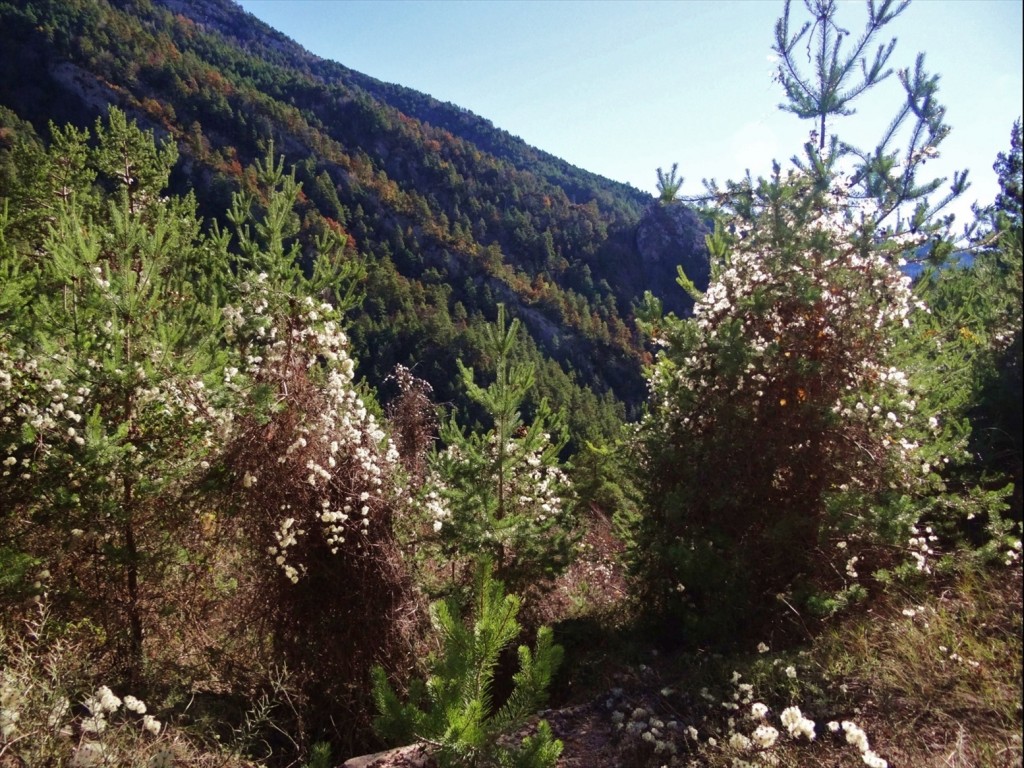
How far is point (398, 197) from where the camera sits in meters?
95.6

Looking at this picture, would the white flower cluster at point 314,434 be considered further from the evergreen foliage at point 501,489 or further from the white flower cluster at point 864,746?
the white flower cluster at point 864,746

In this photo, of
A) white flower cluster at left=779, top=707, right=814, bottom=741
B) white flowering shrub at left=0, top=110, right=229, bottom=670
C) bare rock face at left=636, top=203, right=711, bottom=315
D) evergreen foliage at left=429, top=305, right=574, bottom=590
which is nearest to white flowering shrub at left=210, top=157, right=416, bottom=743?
white flowering shrub at left=0, top=110, right=229, bottom=670

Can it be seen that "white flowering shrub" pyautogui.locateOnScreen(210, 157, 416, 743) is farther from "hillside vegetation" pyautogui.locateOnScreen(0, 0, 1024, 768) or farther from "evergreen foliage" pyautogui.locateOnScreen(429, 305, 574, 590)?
"evergreen foliage" pyautogui.locateOnScreen(429, 305, 574, 590)

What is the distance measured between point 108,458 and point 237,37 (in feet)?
552

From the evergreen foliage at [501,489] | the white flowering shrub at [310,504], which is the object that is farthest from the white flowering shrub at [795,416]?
the white flowering shrub at [310,504]

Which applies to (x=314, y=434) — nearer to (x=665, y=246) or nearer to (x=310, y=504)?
(x=310, y=504)

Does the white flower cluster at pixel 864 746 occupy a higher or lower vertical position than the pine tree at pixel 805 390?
lower

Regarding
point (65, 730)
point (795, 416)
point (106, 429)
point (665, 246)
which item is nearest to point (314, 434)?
point (106, 429)

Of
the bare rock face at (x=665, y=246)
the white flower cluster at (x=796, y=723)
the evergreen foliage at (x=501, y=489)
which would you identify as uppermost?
the bare rock face at (x=665, y=246)

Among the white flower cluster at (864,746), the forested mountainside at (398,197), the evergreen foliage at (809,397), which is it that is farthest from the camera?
the forested mountainside at (398,197)

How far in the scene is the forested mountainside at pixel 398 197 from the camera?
70.2 metres

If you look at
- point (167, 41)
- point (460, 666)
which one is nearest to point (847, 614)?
point (460, 666)

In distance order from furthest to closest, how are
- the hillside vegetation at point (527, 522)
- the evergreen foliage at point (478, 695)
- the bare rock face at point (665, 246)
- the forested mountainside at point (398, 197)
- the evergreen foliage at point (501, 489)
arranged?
the bare rock face at point (665, 246), the forested mountainside at point (398, 197), the evergreen foliage at point (501, 489), the hillside vegetation at point (527, 522), the evergreen foliage at point (478, 695)

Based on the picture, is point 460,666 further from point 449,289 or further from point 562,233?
point 562,233
